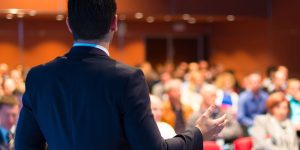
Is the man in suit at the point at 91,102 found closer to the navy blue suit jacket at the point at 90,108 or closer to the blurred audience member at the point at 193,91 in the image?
the navy blue suit jacket at the point at 90,108

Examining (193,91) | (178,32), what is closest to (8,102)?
(193,91)

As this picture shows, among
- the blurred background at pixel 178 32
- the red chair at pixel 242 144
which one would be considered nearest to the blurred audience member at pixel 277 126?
the red chair at pixel 242 144

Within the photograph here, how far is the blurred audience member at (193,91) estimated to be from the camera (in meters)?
8.91

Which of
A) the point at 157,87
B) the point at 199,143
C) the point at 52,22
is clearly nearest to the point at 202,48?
the point at 52,22

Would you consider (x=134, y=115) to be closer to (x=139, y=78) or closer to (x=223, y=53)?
(x=139, y=78)

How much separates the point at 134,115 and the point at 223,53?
1589cm

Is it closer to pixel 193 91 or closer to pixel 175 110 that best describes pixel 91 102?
pixel 175 110

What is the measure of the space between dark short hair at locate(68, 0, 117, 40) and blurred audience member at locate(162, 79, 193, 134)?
5489 millimetres

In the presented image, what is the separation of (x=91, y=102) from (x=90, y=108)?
0.02m

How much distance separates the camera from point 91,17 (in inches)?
62.3

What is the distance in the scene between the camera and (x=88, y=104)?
1553 mm

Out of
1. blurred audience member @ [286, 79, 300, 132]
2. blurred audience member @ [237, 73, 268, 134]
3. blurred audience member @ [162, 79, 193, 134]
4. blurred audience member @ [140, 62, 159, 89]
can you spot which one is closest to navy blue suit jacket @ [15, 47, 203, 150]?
blurred audience member @ [162, 79, 193, 134]

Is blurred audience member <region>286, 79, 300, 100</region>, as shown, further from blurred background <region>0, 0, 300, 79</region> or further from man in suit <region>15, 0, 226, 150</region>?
man in suit <region>15, 0, 226, 150</region>

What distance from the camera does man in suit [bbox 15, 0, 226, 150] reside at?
152 centimetres
